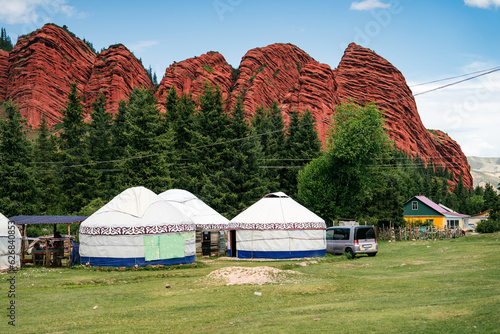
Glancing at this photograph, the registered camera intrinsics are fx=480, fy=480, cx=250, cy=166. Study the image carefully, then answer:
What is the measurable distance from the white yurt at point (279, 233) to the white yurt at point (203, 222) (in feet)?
9.93

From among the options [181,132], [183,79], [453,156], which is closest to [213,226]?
[181,132]

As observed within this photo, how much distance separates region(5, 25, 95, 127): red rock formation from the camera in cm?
11306

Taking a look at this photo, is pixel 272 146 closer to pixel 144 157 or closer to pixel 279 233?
pixel 144 157

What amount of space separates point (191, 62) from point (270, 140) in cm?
5638

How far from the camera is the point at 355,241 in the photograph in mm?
27406

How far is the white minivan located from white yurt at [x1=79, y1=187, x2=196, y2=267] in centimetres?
912

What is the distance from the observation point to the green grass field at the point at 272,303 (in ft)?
30.0

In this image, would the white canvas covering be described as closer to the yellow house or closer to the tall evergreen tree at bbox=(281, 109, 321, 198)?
the tall evergreen tree at bbox=(281, 109, 321, 198)

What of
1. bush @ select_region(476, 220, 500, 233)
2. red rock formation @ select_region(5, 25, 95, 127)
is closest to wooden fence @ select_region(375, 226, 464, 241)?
bush @ select_region(476, 220, 500, 233)

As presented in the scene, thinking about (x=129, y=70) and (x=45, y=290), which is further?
(x=129, y=70)

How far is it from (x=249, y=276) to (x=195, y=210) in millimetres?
17272

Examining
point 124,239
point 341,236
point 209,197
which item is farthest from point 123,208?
point 209,197

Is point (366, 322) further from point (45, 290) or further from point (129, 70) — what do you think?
point (129, 70)

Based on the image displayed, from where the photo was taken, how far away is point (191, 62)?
362 feet
